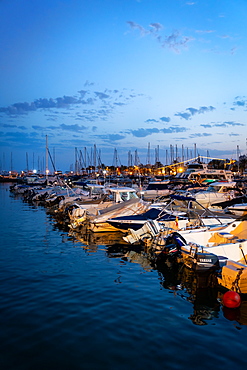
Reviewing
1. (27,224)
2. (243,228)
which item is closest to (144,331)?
(243,228)

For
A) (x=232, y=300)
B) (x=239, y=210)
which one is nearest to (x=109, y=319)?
(x=232, y=300)

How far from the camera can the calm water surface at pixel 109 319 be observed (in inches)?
285

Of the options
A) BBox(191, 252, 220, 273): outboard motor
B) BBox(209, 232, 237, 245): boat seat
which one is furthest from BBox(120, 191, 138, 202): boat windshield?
BBox(191, 252, 220, 273): outboard motor

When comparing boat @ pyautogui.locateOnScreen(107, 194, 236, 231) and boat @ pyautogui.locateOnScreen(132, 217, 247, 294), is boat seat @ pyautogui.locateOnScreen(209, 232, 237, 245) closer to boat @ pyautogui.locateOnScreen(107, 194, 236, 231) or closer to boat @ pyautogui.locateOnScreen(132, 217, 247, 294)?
boat @ pyautogui.locateOnScreen(132, 217, 247, 294)

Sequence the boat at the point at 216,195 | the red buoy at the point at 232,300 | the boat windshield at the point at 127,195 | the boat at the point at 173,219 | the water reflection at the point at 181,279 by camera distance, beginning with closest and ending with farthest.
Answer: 1. the water reflection at the point at 181,279
2. the red buoy at the point at 232,300
3. the boat at the point at 173,219
4. the boat windshield at the point at 127,195
5. the boat at the point at 216,195

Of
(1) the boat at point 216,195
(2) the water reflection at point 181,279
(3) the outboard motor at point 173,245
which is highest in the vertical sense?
(1) the boat at point 216,195

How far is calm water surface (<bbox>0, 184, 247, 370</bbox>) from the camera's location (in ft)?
23.8

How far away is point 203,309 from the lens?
33.3 ft

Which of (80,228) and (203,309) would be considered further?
(80,228)

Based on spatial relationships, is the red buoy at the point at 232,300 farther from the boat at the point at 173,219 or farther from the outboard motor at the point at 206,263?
the boat at the point at 173,219

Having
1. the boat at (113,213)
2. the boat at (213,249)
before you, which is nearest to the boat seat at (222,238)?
the boat at (213,249)

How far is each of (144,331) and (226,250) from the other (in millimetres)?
5974

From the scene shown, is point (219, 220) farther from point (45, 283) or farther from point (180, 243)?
point (45, 283)

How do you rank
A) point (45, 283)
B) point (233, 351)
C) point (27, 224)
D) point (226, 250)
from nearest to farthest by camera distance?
point (233, 351)
point (45, 283)
point (226, 250)
point (27, 224)
